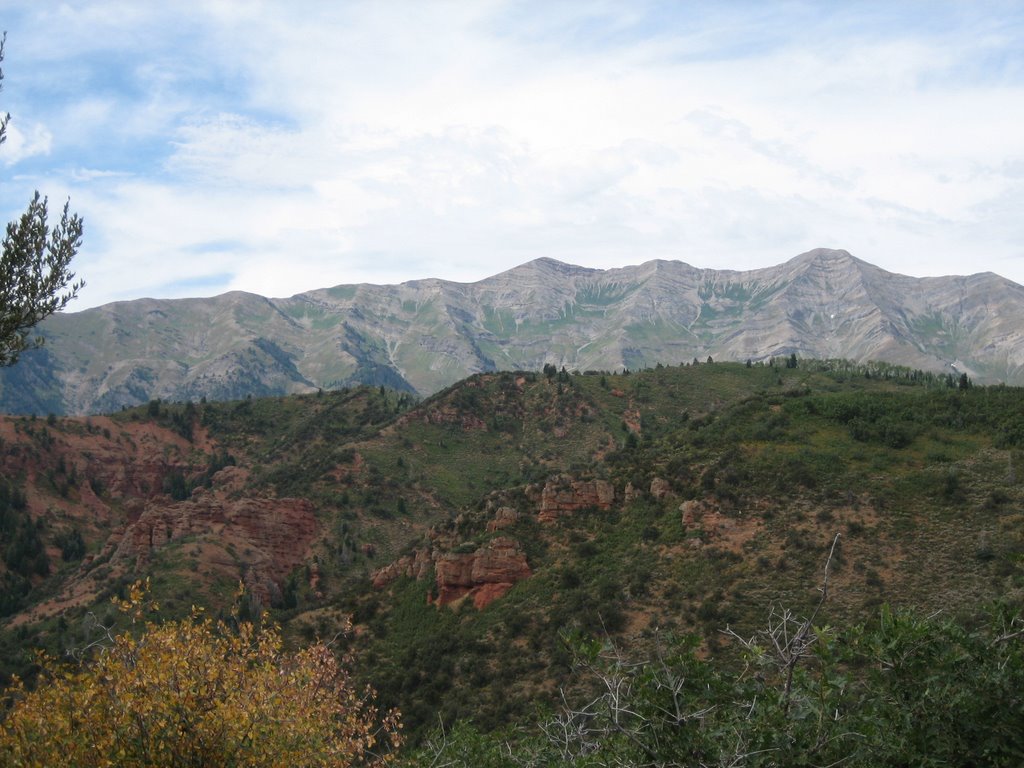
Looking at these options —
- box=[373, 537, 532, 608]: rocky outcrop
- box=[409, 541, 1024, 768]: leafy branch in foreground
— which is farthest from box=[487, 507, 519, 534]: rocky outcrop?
box=[409, 541, 1024, 768]: leafy branch in foreground

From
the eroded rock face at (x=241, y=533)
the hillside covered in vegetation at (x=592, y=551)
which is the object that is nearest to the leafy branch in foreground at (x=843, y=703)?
the hillside covered in vegetation at (x=592, y=551)

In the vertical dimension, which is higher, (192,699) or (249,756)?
(192,699)

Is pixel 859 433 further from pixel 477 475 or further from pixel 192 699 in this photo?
pixel 477 475

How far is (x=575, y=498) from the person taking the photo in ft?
Result: 164

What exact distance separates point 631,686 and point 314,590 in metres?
63.4

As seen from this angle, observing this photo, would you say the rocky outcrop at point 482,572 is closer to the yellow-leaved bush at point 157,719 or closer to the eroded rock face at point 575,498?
the eroded rock face at point 575,498

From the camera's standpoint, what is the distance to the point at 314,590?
6962 centimetres

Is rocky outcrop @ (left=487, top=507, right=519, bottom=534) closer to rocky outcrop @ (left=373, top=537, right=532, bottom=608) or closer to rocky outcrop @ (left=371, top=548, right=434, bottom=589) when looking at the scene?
rocky outcrop @ (left=373, top=537, right=532, bottom=608)

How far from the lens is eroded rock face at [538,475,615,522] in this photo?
49.3 meters

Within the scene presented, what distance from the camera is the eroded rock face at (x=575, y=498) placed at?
4934 centimetres

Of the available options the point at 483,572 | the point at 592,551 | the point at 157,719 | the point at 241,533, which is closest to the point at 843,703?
the point at 157,719

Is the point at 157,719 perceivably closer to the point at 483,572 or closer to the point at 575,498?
the point at 483,572

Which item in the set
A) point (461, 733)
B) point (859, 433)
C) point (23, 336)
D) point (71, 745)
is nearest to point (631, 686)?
point (71, 745)

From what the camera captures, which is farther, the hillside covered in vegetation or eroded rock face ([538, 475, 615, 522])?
eroded rock face ([538, 475, 615, 522])
